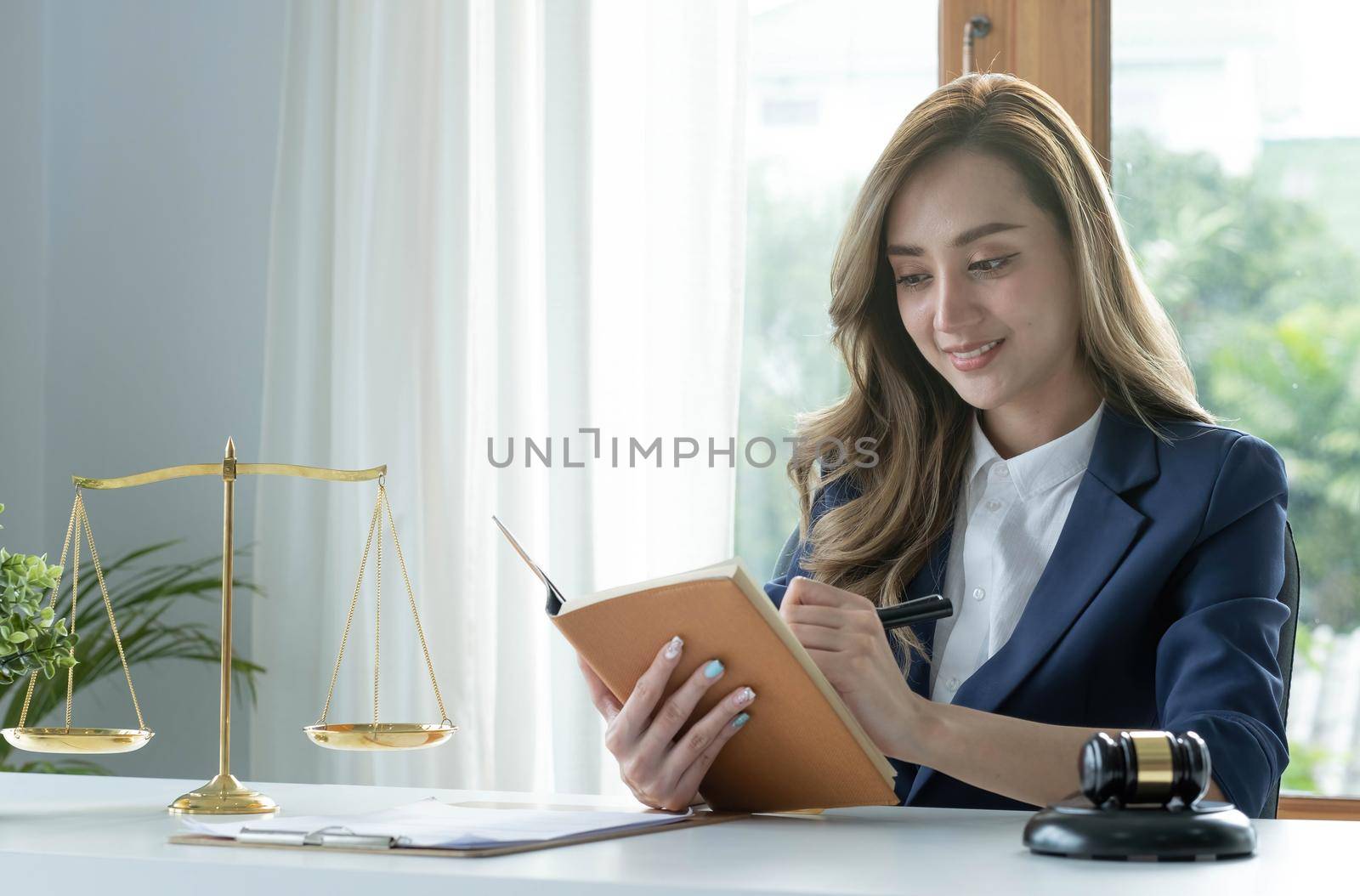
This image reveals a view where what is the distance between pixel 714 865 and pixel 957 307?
3.06 feet

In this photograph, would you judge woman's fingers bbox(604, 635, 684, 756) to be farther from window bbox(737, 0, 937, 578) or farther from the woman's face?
window bbox(737, 0, 937, 578)

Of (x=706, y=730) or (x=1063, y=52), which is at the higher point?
(x=1063, y=52)

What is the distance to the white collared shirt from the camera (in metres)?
1.53

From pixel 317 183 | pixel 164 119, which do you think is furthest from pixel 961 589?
pixel 164 119

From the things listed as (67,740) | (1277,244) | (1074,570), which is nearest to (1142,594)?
(1074,570)

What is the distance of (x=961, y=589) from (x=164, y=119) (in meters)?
2.06

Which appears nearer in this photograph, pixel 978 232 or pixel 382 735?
pixel 382 735

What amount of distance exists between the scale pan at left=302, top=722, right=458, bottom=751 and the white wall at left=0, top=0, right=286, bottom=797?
1.71m

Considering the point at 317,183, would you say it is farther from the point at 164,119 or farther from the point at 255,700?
the point at 255,700

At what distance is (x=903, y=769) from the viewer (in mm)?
1513

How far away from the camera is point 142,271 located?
2.84 meters

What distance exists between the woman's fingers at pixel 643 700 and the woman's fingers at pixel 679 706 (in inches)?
0.4

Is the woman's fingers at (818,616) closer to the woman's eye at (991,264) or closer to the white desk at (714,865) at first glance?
the white desk at (714,865)

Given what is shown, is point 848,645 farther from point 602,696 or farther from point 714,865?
point 714,865
